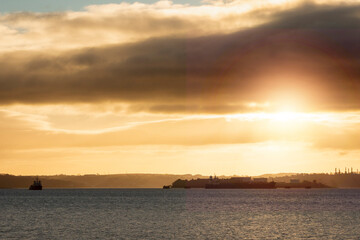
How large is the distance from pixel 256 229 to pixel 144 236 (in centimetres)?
2342

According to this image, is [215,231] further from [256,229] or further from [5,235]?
[5,235]

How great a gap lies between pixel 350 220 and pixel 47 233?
231 ft

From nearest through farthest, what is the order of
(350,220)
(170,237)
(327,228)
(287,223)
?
(170,237) < (327,228) < (287,223) < (350,220)

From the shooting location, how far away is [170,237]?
94.7 metres

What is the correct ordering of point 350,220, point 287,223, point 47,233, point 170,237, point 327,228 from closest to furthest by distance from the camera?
1. point 170,237
2. point 47,233
3. point 327,228
4. point 287,223
5. point 350,220

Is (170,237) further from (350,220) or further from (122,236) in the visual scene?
(350,220)

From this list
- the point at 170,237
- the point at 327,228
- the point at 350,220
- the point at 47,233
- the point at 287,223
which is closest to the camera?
the point at 170,237

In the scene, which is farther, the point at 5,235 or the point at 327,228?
the point at 327,228

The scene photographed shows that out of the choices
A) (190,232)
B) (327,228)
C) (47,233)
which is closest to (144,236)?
(190,232)

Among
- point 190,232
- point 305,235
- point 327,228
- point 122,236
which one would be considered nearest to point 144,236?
point 122,236

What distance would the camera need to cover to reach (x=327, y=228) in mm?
112000

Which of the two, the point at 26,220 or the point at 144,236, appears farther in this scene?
the point at 26,220

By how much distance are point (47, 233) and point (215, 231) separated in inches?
1191

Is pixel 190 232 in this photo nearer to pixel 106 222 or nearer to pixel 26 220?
pixel 106 222
